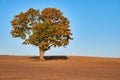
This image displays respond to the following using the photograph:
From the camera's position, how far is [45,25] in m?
62.0

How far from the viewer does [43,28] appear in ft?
204

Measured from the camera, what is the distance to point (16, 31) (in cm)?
6569

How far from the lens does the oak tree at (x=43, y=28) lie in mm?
62781

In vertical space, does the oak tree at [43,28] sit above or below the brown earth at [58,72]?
above

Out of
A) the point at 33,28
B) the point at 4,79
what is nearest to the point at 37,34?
the point at 33,28

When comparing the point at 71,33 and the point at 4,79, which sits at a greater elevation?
the point at 71,33

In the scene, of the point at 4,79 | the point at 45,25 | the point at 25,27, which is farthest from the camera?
the point at 25,27

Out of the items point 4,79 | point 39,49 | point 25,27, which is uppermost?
point 25,27

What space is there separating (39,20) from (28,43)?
212 inches

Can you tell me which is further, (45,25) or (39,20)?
(39,20)

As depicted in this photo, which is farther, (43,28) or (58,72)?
(43,28)

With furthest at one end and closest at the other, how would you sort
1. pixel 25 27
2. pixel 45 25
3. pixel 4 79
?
pixel 25 27
pixel 45 25
pixel 4 79

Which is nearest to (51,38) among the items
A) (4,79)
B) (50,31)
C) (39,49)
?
(50,31)

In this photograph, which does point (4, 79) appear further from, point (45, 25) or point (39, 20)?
point (39, 20)
